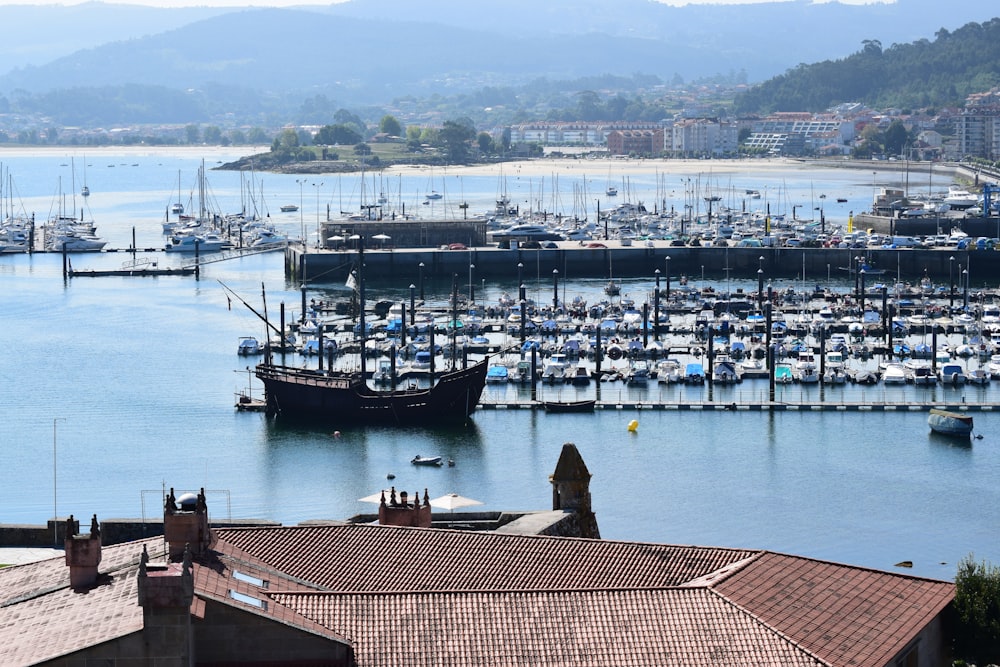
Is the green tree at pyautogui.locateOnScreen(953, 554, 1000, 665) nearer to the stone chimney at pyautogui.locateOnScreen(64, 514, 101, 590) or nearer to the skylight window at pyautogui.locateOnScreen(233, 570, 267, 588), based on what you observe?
the skylight window at pyautogui.locateOnScreen(233, 570, 267, 588)

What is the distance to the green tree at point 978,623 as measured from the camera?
66.2ft

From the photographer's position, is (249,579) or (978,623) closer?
(249,579)

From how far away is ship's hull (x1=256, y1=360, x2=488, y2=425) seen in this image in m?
53.8

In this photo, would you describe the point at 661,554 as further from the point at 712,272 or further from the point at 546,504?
the point at 712,272

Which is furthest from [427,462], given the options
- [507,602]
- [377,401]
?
[507,602]

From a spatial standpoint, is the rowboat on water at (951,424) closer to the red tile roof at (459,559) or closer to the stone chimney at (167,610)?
the red tile roof at (459,559)

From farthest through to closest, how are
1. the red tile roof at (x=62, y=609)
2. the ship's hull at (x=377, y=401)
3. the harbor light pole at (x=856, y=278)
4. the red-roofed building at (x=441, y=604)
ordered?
the harbor light pole at (x=856, y=278), the ship's hull at (x=377, y=401), the red-roofed building at (x=441, y=604), the red tile roof at (x=62, y=609)

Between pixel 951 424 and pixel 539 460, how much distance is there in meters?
12.1

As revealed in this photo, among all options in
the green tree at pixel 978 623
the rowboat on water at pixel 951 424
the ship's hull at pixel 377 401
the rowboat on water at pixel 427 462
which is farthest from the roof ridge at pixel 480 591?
the ship's hull at pixel 377 401

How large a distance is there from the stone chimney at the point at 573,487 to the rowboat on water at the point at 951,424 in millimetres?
29885

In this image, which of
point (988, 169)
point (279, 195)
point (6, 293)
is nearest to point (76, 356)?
point (6, 293)

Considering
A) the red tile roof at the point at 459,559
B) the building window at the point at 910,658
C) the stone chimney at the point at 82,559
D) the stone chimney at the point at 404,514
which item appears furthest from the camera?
the stone chimney at the point at 404,514

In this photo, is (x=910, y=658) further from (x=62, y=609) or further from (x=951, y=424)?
(x=951, y=424)

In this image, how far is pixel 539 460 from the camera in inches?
1937
